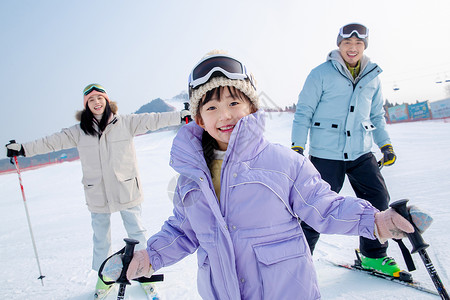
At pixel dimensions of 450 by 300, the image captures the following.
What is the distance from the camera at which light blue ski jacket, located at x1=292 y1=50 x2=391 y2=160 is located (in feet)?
8.05

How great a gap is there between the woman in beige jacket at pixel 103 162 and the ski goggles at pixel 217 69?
1.74 metres

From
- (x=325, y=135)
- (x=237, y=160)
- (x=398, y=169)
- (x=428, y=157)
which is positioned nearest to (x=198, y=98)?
(x=237, y=160)

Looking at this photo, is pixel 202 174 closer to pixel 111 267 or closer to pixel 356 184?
pixel 111 267

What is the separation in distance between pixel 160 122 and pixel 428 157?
7.75 metres

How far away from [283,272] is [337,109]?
5.91ft

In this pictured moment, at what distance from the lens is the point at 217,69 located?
1396 millimetres

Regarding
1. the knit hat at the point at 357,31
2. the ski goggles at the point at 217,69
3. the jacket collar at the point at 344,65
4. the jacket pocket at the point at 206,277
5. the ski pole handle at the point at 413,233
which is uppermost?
the knit hat at the point at 357,31

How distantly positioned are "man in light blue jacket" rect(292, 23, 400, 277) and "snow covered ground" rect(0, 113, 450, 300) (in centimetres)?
36

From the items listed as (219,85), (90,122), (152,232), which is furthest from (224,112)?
(152,232)

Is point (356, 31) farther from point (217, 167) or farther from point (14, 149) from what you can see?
point (14, 149)

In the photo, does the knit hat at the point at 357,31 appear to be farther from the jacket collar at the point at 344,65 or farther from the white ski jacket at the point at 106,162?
the white ski jacket at the point at 106,162

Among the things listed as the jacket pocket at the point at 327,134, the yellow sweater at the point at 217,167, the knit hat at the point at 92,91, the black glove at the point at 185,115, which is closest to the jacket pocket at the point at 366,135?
the jacket pocket at the point at 327,134

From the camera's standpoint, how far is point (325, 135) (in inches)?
99.9

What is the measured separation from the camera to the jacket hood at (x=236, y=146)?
1.28 meters
